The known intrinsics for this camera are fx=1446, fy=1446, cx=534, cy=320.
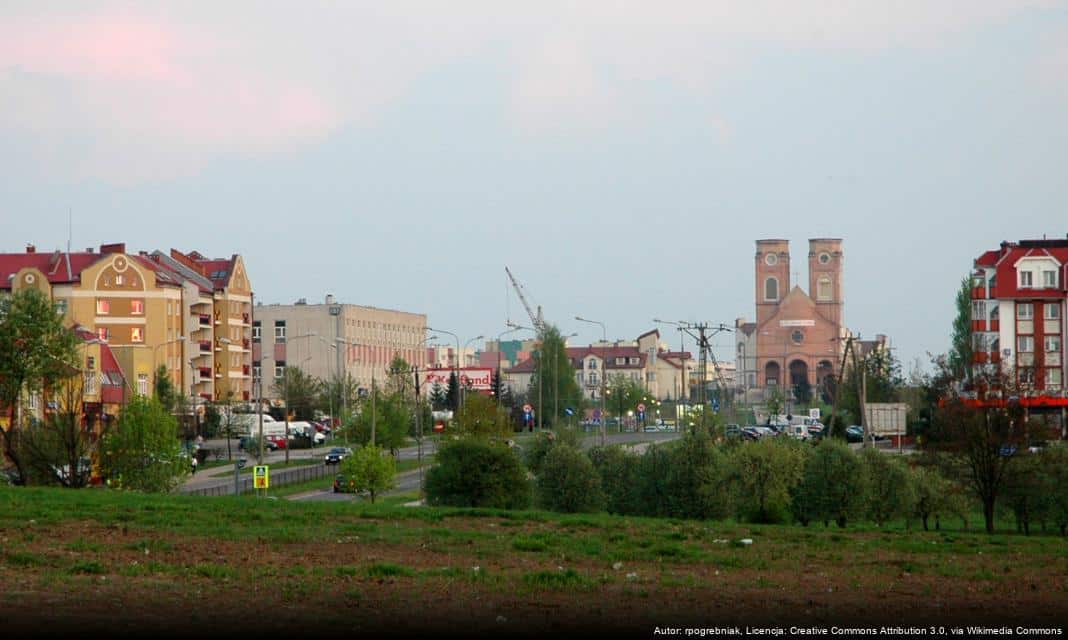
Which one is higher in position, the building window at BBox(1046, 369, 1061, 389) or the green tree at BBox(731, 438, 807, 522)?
the building window at BBox(1046, 369, 1061, 389)

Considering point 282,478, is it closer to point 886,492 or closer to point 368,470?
point 368,470

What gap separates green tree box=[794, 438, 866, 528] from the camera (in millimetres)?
40969

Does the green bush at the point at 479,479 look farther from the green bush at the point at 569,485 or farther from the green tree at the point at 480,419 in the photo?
the green tree at the point at 480,419

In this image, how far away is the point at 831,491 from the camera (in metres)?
41.0

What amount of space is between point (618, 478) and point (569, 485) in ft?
5.69

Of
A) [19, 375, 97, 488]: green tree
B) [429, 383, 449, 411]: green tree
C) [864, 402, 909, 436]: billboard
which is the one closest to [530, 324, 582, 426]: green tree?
[429, 383, 449, 411]: green tree

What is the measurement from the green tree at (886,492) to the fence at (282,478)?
105 feet

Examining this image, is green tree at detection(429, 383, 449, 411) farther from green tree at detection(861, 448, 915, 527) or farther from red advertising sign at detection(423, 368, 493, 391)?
green tree at detection(861, 448, 915, 527)

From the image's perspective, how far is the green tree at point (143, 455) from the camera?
56.0 metres

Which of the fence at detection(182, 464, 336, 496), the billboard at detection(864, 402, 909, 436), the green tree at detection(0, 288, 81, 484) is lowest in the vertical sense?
the fence at detection(182, 464, 336, 496)

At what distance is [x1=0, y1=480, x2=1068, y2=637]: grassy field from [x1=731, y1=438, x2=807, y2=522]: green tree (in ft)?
30.6

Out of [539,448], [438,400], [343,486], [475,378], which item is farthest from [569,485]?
[475,378]

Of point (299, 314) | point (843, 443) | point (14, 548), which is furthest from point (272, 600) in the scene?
point (299, 314)

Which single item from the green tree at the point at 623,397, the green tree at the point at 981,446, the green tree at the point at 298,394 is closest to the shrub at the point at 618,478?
the green tree at the point at 981,446
